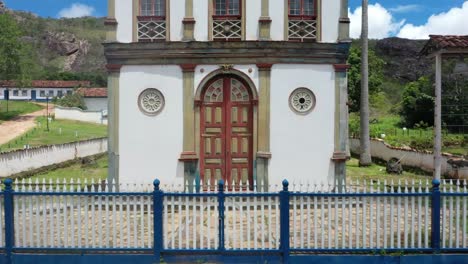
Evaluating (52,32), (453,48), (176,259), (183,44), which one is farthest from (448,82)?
(52,32)

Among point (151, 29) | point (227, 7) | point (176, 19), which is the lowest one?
point (151, 29)

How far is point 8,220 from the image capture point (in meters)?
6.76

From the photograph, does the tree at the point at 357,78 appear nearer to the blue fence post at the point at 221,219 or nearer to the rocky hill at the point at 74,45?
the blue fence post at the point at 221,219

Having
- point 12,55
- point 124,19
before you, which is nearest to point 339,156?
point 124,19

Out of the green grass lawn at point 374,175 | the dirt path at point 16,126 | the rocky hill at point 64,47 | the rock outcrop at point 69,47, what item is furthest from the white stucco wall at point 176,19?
the rock outcrop at point 69,47

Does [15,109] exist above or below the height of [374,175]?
above

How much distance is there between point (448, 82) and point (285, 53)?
29.7 ft

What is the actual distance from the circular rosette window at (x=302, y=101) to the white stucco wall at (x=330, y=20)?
1.39 meters

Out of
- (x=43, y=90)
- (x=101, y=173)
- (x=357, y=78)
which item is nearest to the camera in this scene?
(x=101, y=173)

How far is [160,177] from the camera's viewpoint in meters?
11.1

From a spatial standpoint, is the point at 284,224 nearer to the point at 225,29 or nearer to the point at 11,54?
the point at 225,29

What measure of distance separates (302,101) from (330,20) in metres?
2.16

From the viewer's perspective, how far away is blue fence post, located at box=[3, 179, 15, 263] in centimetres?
677

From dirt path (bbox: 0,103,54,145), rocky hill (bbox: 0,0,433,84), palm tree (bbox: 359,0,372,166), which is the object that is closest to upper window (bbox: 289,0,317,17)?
palm tree (bbox: 359,0,372,166)
